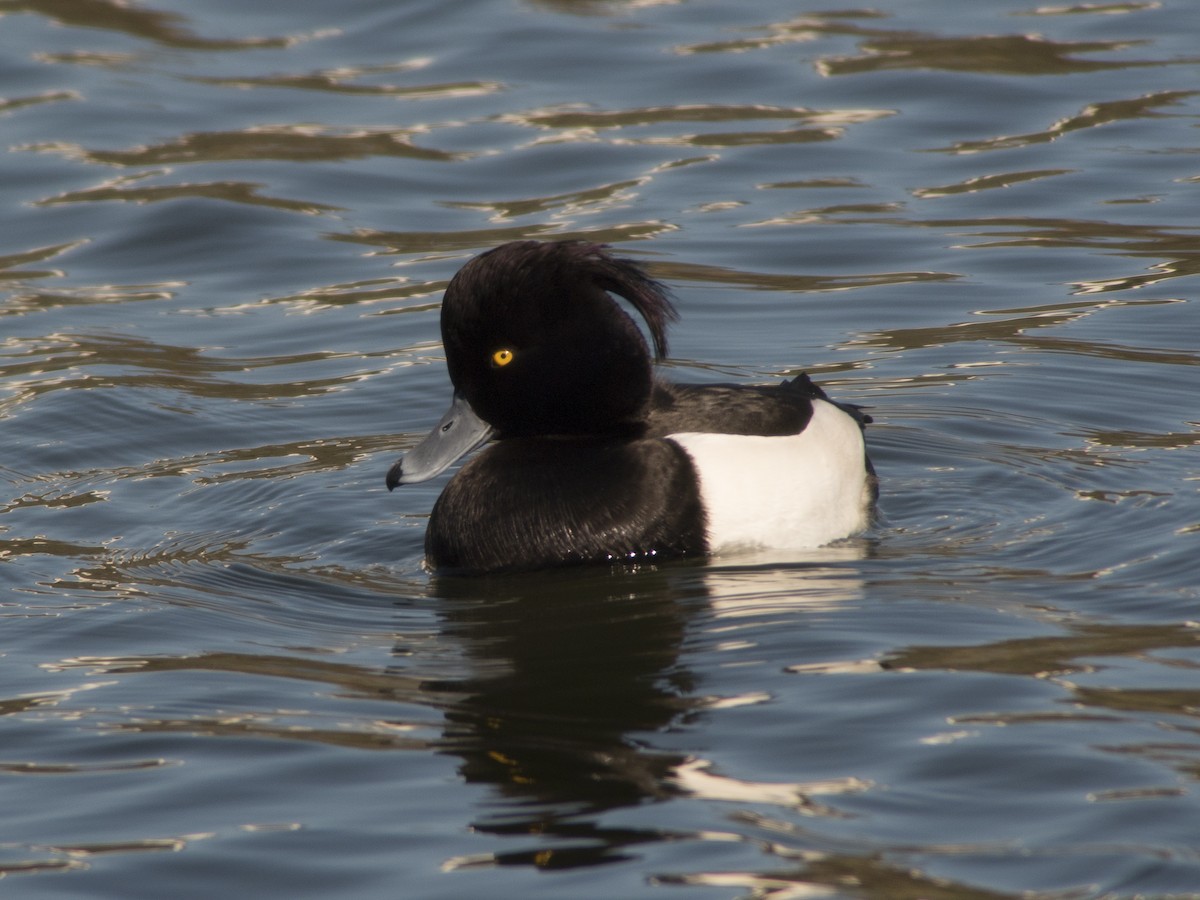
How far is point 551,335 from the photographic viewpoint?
5.80m

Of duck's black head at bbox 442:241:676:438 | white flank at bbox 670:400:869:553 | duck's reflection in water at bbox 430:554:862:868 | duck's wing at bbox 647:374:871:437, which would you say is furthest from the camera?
duck's wing at bbox 647:374:871:437

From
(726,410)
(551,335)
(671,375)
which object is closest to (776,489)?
(726,410)

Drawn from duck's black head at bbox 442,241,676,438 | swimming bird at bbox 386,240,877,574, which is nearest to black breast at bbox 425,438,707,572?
swimming bird at bbox 386,240,877,574

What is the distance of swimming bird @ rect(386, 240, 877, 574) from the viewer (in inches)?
227

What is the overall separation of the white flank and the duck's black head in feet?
0.98

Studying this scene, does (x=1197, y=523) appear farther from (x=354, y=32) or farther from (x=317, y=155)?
(x=354, y=32)

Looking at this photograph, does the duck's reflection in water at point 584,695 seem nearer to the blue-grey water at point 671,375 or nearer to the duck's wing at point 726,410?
the blue-grey water at point 671,375

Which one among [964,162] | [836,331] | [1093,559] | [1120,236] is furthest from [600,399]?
[964,162]

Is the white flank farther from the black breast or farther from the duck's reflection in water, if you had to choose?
the duck's reflection in water

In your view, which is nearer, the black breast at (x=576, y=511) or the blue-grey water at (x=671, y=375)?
the blue-grey water at (x=671, y=375)

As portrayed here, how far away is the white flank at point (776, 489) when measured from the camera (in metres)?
5.87

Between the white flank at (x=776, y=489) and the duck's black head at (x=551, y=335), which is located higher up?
the duck's black head at (x=551, y=335)

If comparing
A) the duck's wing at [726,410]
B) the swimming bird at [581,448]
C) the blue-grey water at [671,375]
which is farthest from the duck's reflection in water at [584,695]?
the duck's wing at [726,410]

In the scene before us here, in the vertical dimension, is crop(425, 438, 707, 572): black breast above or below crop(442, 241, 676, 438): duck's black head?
below
